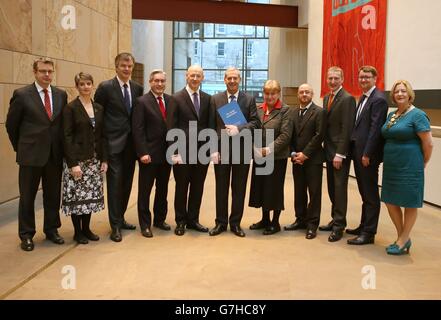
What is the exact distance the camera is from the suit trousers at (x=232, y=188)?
476 centimetres

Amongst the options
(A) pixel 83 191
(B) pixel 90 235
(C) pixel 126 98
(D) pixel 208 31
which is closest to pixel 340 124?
(C) pixel 126 98

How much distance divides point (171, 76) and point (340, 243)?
1808cm

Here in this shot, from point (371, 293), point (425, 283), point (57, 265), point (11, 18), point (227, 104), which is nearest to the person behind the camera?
point (371, 293)

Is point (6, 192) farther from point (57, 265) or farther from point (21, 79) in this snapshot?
point (57, 265)

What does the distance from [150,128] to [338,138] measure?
1912mm

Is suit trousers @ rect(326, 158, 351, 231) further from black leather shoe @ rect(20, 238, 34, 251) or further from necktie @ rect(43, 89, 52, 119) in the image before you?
black leather shoe @ rect(20, 238, 34, 251)

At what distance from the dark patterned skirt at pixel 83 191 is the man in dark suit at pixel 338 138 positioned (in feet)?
7.69

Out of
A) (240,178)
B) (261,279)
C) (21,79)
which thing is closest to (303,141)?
(240,178)

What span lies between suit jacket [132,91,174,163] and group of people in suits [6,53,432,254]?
0.01m

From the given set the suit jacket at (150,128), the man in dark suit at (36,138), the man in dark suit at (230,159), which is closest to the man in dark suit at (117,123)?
the suit jacket at (150,128)

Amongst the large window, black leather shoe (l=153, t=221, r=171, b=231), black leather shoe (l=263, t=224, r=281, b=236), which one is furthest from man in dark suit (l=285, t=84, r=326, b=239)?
the large window

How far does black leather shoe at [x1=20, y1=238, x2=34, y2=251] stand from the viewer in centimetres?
423

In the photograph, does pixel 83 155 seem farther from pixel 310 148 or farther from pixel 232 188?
pixel 310 148

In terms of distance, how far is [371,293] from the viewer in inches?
130
